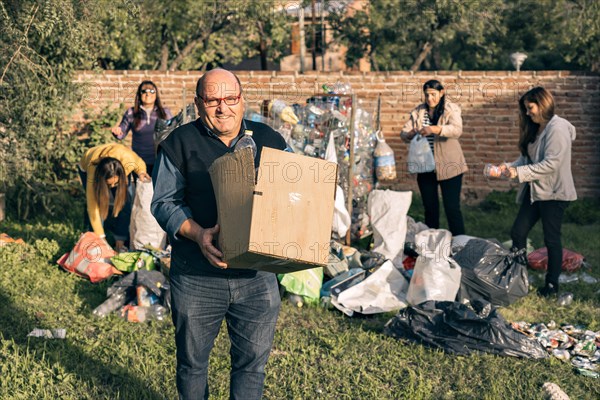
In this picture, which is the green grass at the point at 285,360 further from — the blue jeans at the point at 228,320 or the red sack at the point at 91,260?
the blue jeans at the point at 228,320

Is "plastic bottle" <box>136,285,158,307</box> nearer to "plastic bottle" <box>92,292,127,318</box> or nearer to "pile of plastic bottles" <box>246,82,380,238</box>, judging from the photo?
"plastic bottle" <box>92,292,127,318</box>

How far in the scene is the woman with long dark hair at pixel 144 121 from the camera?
764cm

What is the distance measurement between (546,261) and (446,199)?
114cm

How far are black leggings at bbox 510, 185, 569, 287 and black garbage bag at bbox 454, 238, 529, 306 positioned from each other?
11.3 inches

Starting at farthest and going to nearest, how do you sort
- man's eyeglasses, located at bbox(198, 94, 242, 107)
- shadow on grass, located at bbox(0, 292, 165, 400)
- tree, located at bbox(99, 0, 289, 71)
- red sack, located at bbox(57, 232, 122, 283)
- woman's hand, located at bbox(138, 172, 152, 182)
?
1. tree, located at bbox(99, 0, 289, 71)
2. woman's hand, located at bbox(138, 172, 152, 182)
3. red sack, located at bbox(57, 232, 122, 283)
4. shadow on grass, located at bbox(0, 292, 165, 400)
5. man's eyeglasses, located at bbox(198, 94, 242, 107)

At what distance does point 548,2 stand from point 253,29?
619cm

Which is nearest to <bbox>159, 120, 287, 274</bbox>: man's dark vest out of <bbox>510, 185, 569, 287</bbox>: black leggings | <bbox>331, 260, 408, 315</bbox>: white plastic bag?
<bbox>331, 260, 408, 315</bbox>: white plastic bag

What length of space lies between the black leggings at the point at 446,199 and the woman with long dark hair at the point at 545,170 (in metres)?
1.08

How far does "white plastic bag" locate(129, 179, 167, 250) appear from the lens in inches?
273

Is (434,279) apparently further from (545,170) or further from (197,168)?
(197,168)

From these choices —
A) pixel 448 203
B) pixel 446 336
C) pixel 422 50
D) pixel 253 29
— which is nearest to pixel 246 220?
pixel 446 336

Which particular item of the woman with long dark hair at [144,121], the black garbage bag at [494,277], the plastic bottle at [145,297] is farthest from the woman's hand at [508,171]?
the woman with long dark hair at [144,121]

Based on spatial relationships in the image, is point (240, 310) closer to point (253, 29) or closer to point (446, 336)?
point (446, 336)

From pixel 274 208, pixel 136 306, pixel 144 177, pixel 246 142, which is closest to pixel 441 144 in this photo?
pixel 144 177
